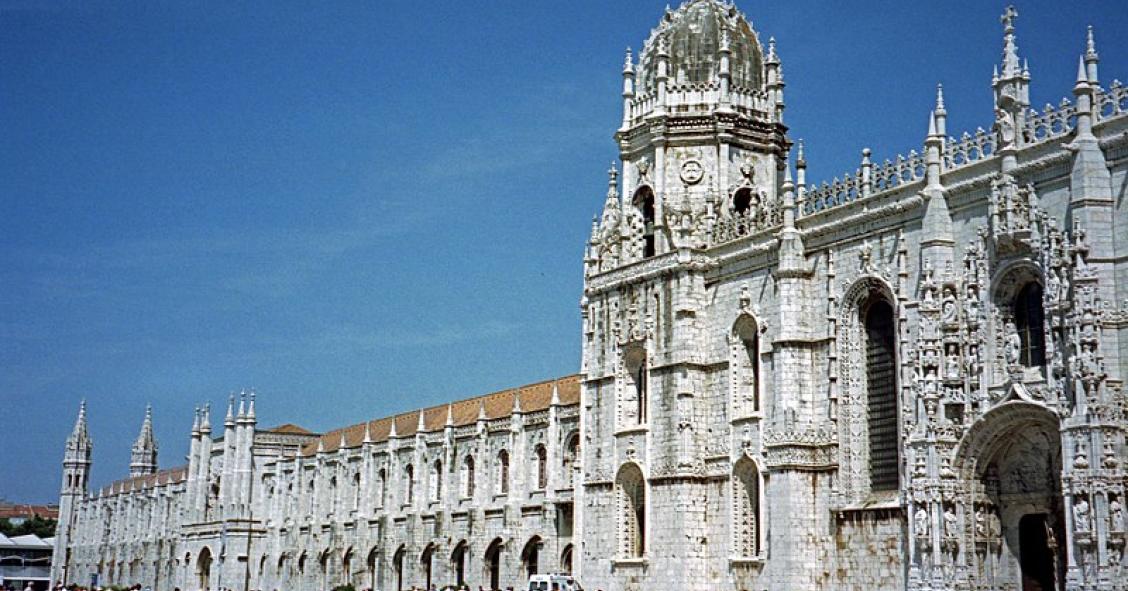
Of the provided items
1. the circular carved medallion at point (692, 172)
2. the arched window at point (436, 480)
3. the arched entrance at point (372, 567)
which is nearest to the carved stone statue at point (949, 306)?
the circular carved medallion at point (692, 172)

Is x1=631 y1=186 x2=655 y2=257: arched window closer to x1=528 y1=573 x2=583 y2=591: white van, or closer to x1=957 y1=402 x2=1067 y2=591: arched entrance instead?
x1=528 y1=573 x2=583 y2=591: white van

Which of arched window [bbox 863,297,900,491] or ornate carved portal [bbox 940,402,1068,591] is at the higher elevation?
arched window [bbox 863,297,900,491]

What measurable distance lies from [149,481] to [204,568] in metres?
18.2

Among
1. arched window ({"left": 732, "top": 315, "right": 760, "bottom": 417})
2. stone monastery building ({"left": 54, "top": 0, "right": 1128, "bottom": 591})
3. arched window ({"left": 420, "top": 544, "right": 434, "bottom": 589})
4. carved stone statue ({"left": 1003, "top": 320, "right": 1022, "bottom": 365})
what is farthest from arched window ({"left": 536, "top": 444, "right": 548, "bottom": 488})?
carved stone statue ({"left": 1003, "top": 320, "right": 1022, "bottom": 365})

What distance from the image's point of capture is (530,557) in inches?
2028

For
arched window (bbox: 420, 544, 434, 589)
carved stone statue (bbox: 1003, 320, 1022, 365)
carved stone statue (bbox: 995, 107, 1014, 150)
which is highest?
carved stone statue (bbox: 995, 107, 1014, 150)

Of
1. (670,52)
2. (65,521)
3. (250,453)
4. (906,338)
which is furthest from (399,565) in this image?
(65,521)

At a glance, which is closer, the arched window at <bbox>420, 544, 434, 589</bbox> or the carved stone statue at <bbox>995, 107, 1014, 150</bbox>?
the carved stone statue at <bbox>995, 107, 1014, 150</bbox>

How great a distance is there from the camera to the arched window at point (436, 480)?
5909 cm

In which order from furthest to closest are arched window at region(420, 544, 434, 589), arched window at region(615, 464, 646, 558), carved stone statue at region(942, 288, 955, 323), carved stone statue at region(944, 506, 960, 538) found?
arched window at region(420, 544, 434, 589) → arched window at region(615, 464, 646, 558) → carved stone statue at region(942, 288, 955, 323) → carved stone statue at region(944, 506, 960, 538)

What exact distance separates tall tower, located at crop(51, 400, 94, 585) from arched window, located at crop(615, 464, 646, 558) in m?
83.5

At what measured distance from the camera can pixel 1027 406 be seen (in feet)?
92.1

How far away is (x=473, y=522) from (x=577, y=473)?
1313 centimetres

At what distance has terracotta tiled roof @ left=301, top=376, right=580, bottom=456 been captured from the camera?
5347 cm
